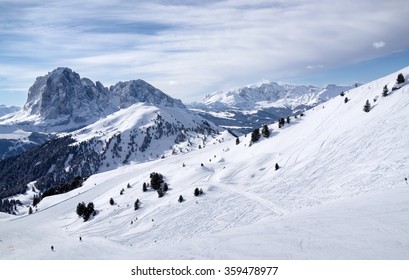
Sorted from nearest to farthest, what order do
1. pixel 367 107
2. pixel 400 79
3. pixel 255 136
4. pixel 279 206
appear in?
pixel 279 206
pixel 367 107
pixel 400 79
pixel 255 136

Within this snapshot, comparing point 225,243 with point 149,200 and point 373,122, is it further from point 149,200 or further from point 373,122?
point 373,122

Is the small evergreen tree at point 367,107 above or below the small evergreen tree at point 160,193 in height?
above

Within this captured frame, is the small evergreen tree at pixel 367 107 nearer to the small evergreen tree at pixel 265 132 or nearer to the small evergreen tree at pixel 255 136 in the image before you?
the small evergreen tree at pixel 265 132

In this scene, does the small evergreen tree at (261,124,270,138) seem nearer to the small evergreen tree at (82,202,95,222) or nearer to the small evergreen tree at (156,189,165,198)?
the small evergreen tree at (156,189,165,198)

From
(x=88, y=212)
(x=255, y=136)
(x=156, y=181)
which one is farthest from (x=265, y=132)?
(x=88, y=212)

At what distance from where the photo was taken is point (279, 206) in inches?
1860

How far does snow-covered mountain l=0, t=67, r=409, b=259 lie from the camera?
26.2 metres

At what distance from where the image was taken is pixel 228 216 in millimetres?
48344

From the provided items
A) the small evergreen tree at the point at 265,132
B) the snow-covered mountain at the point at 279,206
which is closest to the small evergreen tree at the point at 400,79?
the snow-covered mountain at the point at 279,206

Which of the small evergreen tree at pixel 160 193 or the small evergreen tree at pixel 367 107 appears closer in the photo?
the small evergreen tree at pixel 160 193

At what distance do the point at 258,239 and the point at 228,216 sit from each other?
20192mm

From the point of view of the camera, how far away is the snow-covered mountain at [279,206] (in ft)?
86.0

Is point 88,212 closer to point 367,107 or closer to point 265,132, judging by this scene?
point 265,132
